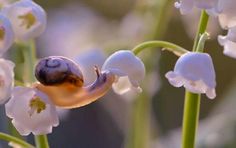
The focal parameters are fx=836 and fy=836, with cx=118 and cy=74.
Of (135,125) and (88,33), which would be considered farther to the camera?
(88,33)

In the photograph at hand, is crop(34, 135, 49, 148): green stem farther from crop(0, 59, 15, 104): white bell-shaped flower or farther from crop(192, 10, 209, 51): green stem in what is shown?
crop(192, 10, 209, 51): green stem

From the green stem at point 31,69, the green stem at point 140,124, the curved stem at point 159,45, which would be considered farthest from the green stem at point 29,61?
the green stem at point 140,124

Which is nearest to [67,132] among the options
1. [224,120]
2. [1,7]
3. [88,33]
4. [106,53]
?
[88,33]

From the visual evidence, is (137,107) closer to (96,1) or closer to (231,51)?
(231,51)

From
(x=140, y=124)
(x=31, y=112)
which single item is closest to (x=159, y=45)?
(x=31, y=112)

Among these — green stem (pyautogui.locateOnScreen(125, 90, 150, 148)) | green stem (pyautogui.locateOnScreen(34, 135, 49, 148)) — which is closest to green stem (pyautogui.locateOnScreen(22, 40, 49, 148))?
green stem (pyautogui.locateOnScreen(34, 135, 49, 148))
